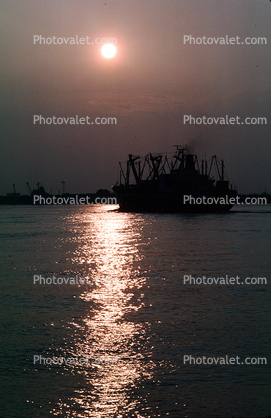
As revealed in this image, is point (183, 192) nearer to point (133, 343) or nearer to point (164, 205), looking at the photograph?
point (164, 205)

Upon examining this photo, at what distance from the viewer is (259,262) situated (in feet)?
81.8

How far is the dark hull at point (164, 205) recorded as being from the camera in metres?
98.2

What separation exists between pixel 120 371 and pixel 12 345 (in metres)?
3.15

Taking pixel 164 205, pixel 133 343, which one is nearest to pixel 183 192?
pixel 164 205

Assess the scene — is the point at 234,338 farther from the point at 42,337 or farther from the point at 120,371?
the point at 42,337

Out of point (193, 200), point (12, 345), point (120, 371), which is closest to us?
point (120, 371)

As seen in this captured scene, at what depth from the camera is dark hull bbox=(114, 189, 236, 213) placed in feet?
322

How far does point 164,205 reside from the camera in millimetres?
102312

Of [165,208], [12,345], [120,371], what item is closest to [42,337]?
[12,345]

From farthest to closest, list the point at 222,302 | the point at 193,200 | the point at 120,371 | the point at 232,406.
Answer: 1. the point at 193,200
2. the point at 222,302
3. the point at 120,371
4. the point at 232,406

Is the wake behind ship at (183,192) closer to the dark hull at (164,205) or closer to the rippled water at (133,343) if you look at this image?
the dark hull at (164,205)

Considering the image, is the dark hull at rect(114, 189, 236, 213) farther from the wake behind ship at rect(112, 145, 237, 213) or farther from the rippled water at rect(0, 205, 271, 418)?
the rippled water at rect(0, 205, 271, 418)

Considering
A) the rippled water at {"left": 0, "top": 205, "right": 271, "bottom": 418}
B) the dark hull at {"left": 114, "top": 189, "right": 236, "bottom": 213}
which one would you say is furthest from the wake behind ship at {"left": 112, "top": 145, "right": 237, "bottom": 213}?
the rippled water at {"left": 0, "top": 205, "right": 271, "bottom": 418}

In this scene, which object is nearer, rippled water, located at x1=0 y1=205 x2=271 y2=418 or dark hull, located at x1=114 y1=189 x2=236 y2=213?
rippled water, located at x1=0 y1=205 x2=271 y2=418
